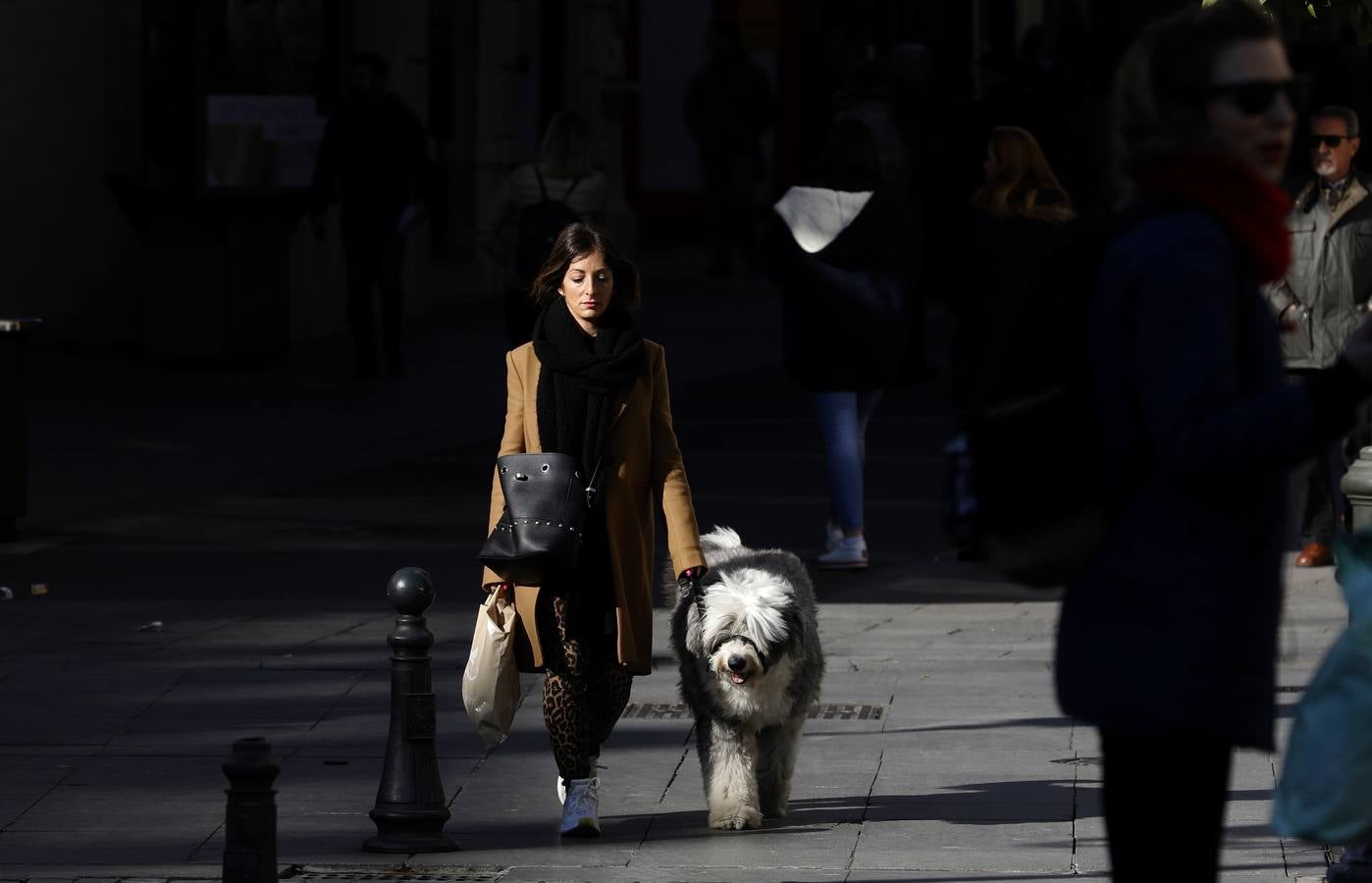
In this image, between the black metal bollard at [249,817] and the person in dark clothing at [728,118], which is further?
the person in dark clothing at [728,118]

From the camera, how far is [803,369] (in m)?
11.2

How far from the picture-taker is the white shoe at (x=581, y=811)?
6668 millimetres

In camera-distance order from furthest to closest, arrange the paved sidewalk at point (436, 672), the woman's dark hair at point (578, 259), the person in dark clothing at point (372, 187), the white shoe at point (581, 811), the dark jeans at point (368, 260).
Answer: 1. the dark jeans at point (368, 260)
2. the person in dark clothing at point (372, 187)
3. the woman's dark hair at point (578, 259)
4. the white shoe at point (581, 811)
5. the paved sidewalk at point (436, 672)

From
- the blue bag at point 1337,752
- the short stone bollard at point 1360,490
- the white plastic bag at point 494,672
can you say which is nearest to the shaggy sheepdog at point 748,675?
the white plastic bag at point 494,672

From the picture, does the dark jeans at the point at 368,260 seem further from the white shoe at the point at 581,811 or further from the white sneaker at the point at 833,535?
the white shoe at the point at 581,811

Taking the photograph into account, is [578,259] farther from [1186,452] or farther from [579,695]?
[1186,452]

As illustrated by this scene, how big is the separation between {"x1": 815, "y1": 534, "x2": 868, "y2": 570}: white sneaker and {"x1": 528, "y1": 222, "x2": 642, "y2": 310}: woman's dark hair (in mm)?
4326

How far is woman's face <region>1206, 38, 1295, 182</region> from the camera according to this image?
3.64 m

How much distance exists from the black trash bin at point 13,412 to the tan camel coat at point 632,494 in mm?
4784

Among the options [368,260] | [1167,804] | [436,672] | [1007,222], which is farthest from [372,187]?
[1167,804]

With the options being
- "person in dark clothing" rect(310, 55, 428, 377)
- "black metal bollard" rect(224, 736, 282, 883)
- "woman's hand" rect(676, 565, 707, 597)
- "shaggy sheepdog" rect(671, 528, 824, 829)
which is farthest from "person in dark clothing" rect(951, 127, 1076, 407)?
"person in dark clothing" rect(310, 55, 428, 377)

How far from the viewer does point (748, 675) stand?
6570mm

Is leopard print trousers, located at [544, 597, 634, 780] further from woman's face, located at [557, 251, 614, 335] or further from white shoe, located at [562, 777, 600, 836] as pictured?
woman's face, located at [557, 251, 614, 335]

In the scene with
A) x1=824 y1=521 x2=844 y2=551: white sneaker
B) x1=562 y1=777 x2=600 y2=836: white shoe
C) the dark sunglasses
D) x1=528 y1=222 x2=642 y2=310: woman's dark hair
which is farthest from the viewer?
x1=824 y1=521 x2=844 y2=551: white sneaker
